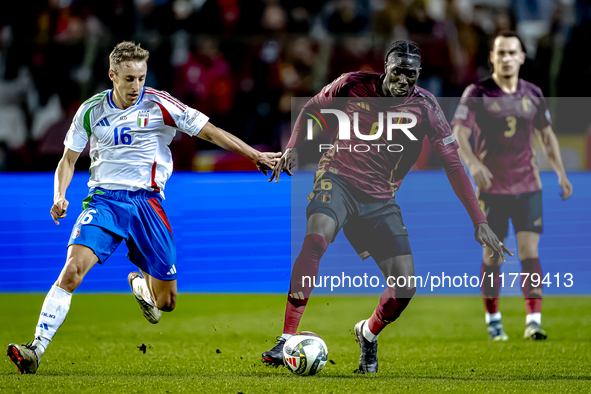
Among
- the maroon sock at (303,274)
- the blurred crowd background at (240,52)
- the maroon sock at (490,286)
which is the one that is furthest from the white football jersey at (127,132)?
the blurred crowd background at (240,52)

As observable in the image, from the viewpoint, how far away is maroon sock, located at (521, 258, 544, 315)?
6.00 meters

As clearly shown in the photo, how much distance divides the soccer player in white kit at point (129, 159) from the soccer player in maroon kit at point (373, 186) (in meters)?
0.53

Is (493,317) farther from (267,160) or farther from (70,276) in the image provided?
(70,276)

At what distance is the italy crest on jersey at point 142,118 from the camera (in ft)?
16.0

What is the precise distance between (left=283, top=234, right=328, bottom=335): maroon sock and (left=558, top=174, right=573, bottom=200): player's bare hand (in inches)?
102

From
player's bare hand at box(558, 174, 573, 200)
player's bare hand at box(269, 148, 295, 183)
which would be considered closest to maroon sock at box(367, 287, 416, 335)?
player's bare hand at box(269, 148, 295, 183)

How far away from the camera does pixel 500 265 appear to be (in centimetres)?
630

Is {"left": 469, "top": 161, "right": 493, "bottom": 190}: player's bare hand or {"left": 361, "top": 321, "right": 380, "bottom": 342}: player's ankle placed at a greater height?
{"left": 469, "top": 161, "right": 493, "bottom": 190}: player's bare hand

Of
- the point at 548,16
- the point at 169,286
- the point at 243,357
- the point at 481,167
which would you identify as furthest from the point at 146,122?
the point at 548,16

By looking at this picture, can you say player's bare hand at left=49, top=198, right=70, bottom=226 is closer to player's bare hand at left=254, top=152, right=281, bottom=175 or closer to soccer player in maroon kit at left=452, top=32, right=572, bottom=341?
player's bare hand at left=254, top=152, right=281, bottom=175

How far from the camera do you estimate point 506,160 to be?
6.25 metres

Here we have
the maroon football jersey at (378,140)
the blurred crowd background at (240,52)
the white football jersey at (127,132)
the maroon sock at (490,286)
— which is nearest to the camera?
the white football jersey at (127,132)

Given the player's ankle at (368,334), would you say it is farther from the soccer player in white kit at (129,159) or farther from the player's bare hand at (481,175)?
the player's bare hand at (481,175)

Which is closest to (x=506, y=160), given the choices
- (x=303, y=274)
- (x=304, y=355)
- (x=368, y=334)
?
(x=368, y=334)
